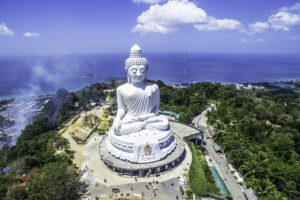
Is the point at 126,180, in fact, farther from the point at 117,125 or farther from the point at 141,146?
the point at 117,125

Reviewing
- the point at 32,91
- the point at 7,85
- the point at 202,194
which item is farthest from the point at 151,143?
the point at 7,85

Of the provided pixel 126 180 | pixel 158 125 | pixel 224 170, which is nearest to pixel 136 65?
pixel 158 125

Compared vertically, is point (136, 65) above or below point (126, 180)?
above

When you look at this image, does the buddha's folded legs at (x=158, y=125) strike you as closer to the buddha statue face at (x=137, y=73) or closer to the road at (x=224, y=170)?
the buddha statue face at (x=137, y=73)

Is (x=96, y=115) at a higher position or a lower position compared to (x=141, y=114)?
lower

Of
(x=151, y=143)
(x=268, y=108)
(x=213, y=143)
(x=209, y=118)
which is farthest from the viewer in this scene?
(x=268, y=108)

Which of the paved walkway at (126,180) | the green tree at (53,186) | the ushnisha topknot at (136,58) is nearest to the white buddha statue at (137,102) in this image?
the ushnisha topknot at (136,58)

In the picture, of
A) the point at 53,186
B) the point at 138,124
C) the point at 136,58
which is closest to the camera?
the point at 53,186

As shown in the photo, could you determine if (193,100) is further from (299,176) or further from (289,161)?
(299,176)
